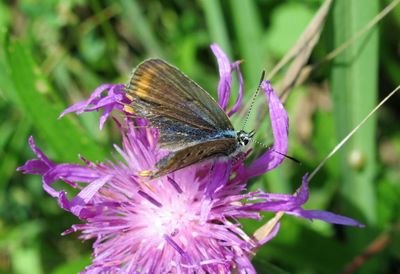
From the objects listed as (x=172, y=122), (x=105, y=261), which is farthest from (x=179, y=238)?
(x=172, y=122)

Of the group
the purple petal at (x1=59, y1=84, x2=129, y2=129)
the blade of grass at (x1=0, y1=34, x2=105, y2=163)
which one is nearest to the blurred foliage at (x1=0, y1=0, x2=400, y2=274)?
the blade of grass at (x1=0, y1=34, x2=105, y2=163)

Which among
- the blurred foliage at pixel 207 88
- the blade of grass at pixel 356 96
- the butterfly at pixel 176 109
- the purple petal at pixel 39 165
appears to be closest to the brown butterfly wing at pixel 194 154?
the butterfly at pixel 176 109

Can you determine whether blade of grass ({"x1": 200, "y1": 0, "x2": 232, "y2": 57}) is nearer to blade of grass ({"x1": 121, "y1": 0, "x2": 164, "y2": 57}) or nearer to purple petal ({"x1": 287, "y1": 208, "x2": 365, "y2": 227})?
blade of grass ({"x1": 121, "y1": 0, "x2": 164, "y2": 57})

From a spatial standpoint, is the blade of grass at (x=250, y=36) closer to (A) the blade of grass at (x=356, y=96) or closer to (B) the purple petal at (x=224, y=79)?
(A) the blade of grass at (x=356, y=96)

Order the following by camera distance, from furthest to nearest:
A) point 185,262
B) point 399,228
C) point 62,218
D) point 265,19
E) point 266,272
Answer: point 265,19, point 62,218, point 399,228, point 266,272, point 185,262

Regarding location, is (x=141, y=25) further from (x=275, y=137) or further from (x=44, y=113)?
(x=275, y=137)

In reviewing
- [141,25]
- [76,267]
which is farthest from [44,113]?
[141,25]

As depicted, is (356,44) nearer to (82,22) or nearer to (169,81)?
(169,81)
